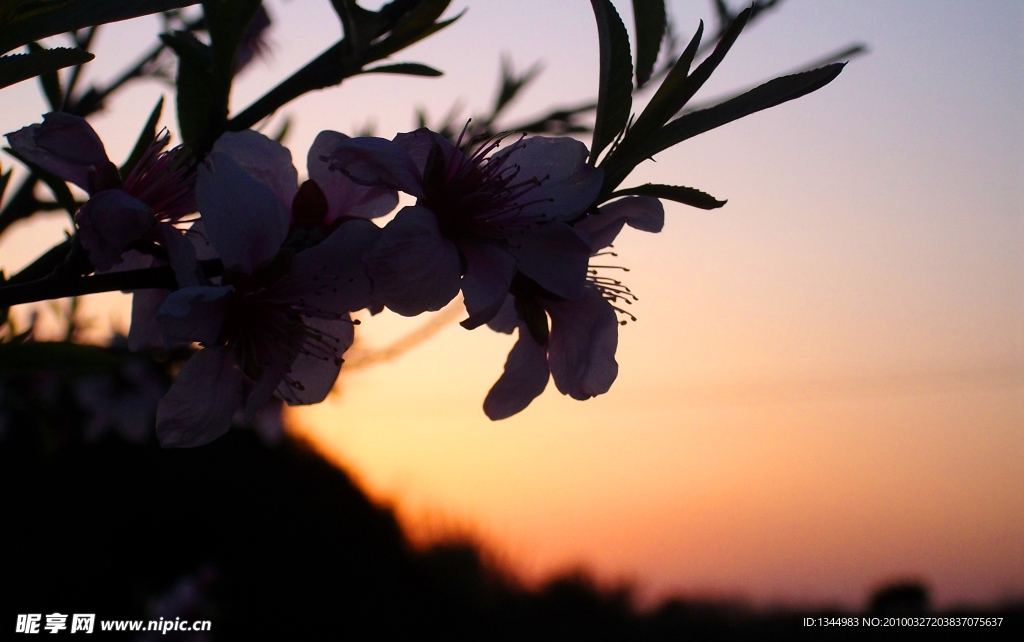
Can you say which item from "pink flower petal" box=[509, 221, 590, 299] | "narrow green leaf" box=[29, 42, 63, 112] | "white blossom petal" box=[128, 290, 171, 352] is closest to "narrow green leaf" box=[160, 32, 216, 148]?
"white blossom petal" box=[128, 290, 171, 352]

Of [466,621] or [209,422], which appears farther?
[466,621]

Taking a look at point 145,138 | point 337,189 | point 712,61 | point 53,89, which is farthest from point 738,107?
point 53,89

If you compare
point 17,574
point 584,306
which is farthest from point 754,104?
point 17,574

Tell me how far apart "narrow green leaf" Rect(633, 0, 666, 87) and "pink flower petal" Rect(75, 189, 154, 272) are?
0.45m

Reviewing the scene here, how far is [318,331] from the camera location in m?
0.69

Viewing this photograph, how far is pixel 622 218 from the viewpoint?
0.70m

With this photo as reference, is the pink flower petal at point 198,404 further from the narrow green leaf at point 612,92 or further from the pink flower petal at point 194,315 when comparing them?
the narrow green leaf at point 612,92

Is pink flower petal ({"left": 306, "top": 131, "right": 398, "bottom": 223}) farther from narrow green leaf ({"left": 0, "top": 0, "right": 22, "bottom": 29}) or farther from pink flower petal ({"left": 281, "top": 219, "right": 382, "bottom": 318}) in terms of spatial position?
narrow green leaf ({"left": 0, "top": 0, "right": 22, "bottom": 29})

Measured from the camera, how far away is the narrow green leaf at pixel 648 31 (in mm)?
706

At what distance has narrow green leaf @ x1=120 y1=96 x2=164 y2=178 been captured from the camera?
2.57ft

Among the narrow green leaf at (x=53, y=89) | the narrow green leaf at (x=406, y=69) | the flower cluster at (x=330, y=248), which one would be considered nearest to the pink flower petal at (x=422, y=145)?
the flower cluster at (x=330, y=248)

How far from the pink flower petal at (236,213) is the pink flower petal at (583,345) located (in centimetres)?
25

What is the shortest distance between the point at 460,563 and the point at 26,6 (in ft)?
22.6

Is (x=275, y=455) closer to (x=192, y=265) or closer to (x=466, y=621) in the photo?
(x=466, y=621)
